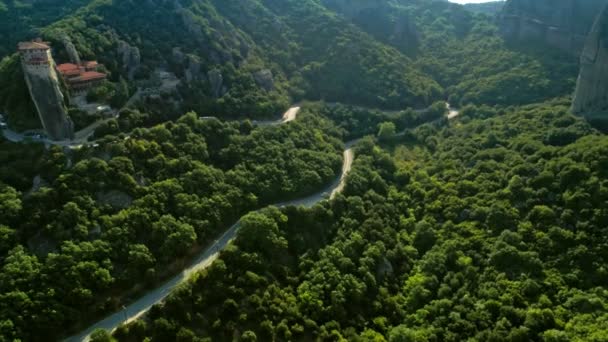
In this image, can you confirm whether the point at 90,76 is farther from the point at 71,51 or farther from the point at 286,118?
the point at 286,118

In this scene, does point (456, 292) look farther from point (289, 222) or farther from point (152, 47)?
point (152, 47)

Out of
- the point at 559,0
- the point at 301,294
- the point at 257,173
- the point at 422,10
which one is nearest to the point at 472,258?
the point at 301,294

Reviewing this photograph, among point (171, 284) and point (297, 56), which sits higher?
point (297, 56)

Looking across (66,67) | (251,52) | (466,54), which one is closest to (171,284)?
(66,67)

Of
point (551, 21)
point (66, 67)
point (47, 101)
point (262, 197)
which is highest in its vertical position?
point (551, 21)

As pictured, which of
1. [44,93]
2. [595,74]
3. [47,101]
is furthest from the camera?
[595,74]

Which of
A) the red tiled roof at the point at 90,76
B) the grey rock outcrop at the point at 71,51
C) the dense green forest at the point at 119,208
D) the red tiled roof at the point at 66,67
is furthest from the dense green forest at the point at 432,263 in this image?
the grey rock outcrop at the point at 71,51
